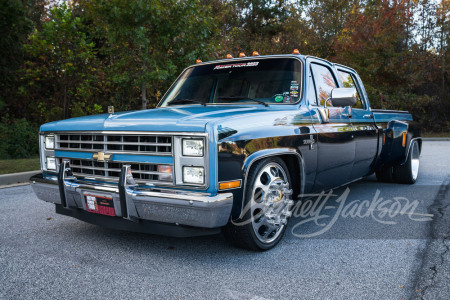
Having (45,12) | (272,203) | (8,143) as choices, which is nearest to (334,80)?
(272,203)

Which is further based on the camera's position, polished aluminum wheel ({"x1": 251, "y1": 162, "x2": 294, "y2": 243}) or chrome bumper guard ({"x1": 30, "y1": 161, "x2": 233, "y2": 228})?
polished aluminum wheel ({"x1": 251, "y1": 162, "x2": 294, "y2": 243})

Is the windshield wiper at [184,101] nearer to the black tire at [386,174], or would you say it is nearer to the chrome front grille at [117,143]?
the chrome front grille at [117,143]

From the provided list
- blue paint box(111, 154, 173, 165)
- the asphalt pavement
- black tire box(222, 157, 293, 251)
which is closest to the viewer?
the asphalt pavement

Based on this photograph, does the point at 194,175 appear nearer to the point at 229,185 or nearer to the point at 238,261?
the point at 229,185

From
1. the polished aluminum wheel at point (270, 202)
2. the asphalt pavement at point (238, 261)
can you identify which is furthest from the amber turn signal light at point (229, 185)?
the asphalt pavement at point (238, 261)

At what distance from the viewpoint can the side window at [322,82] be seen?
4418 mm

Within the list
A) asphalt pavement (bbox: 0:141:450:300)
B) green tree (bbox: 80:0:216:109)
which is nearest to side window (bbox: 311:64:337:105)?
asphalt pavement (bbox: 0:141:450:300)

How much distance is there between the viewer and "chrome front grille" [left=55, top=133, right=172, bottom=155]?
3.03m

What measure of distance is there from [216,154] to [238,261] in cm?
101

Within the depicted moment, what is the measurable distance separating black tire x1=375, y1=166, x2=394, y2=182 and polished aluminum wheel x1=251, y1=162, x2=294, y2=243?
3.58 m

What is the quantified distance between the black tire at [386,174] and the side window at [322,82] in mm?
2510

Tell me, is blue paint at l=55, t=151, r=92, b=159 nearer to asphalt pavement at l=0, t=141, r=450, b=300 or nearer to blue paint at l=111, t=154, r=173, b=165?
blue paint at l=111, t=154, r=173, b=165

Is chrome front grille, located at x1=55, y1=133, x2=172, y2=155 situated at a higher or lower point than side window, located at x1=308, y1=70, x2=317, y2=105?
lower

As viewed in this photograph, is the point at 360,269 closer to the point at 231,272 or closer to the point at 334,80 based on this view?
the point at 231,272
